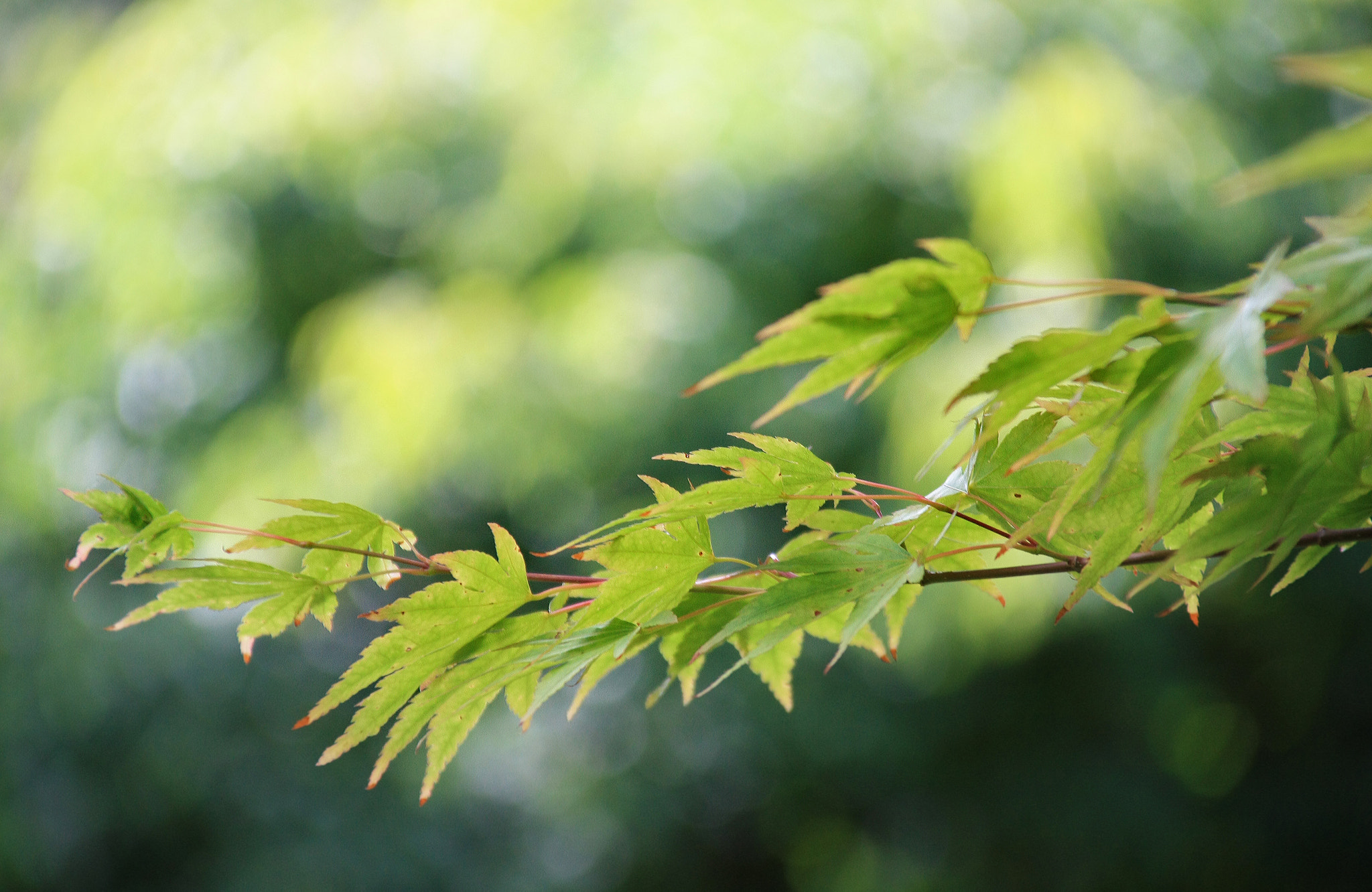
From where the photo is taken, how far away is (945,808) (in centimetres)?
187

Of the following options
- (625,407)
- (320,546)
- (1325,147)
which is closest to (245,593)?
(320,546)

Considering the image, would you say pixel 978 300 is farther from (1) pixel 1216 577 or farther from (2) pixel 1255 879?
(2) pixel 1255 879

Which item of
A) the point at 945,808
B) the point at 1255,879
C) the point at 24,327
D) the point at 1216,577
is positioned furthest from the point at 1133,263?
the point at 24,327

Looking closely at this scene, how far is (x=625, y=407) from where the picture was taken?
64.7 inches

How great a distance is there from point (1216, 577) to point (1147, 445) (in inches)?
2.9

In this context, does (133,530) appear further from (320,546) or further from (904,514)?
(904,514)

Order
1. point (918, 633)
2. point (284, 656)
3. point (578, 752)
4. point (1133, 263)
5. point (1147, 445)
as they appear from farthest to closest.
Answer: point (284, 656) < point (578, 752) < point (1133, 263) < point (918, 633) < point (1147, 445)

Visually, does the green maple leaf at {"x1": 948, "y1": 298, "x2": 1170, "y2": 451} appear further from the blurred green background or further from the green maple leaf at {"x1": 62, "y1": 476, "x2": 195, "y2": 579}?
the blurred green background

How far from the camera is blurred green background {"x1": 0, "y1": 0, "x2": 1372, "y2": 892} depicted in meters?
1.62

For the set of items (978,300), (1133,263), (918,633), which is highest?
(978,300)

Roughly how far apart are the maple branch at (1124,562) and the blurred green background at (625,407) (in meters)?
1.18

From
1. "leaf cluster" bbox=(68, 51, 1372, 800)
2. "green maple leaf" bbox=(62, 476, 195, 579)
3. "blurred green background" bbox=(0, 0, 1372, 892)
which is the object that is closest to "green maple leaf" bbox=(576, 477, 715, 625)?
"leaf cluster" bbox=(68, 51, 1372, 800)

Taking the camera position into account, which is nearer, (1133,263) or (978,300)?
(978,300)

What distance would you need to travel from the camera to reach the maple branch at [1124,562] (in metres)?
0.24
